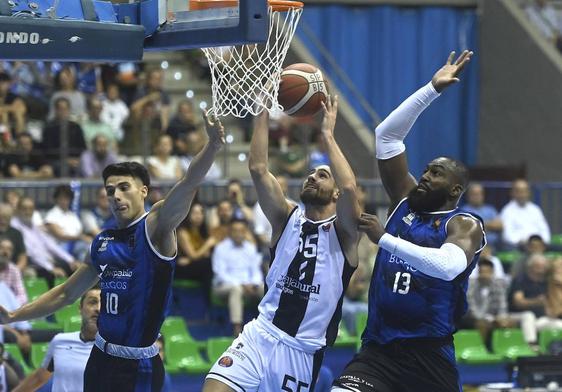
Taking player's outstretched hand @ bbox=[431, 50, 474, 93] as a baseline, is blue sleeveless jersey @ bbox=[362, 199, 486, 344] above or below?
below

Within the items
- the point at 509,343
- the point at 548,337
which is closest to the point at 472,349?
the point at 509,343

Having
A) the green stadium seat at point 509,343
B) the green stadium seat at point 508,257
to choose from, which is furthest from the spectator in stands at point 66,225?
the green stadium seat at point 508,257

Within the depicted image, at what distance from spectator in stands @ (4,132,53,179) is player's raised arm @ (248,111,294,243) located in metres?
7.04

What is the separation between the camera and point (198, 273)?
13.8 metres

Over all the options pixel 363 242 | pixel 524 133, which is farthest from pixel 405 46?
pixel 363 242

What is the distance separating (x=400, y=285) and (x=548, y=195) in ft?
36.1

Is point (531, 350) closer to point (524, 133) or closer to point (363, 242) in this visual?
point (363, 242)

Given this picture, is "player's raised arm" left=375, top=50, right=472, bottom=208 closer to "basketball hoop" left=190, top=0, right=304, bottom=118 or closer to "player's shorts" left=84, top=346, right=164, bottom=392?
"basketball hoop" left=190, top=0, right=304, bottom=118

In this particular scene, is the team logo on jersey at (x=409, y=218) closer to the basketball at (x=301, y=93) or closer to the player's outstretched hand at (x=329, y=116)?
the player's outstretched hand at (x=329, y=116)

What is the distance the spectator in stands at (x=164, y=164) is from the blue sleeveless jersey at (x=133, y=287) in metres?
7.30

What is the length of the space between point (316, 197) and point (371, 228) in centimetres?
76

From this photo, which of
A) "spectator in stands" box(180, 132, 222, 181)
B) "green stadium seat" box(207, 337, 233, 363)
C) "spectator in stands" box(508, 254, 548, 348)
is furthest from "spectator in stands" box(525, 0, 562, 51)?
"green stadium seat" box(207, 337, 233, 363)

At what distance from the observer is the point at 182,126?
15.4 m

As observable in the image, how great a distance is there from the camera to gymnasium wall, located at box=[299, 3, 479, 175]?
62.6 ft
